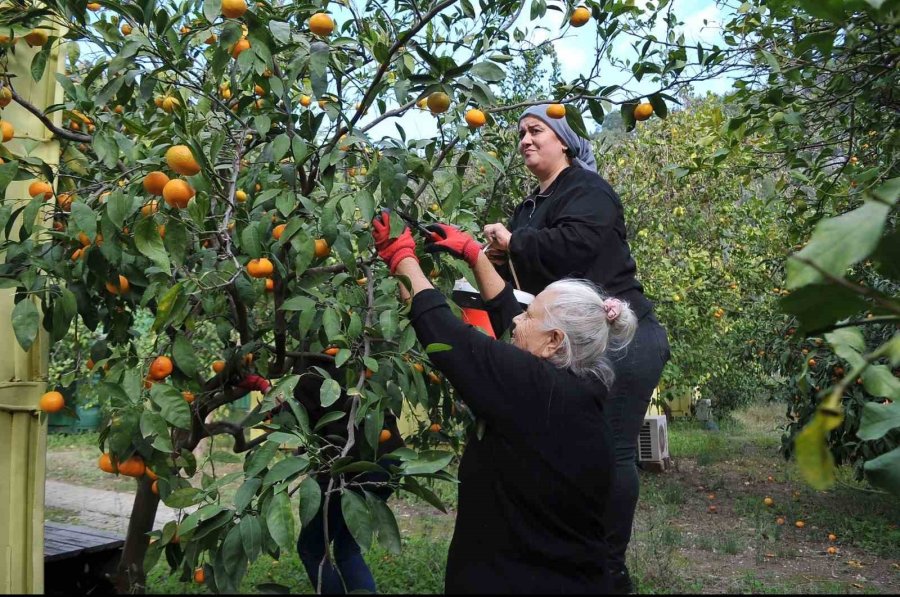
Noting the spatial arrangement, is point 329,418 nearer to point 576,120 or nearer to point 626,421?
point 626,421

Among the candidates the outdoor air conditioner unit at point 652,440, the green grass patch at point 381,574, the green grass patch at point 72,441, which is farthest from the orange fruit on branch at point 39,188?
the green grass patch at point 72,441

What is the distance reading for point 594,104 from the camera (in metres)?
2.32

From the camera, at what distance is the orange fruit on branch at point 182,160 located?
69.0 inches

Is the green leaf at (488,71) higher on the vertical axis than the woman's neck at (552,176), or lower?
higher

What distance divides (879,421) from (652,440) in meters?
6.22

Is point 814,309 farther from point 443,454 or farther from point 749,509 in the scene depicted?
point 749,509

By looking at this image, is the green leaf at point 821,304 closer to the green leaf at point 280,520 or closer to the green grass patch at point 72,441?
Answer: the green leaf at point 280,520

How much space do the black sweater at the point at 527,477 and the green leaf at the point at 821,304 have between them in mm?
788

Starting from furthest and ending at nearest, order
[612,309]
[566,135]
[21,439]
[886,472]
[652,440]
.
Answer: [652,440] → [21,439] → [566,135] → [612,309] → [886,472]

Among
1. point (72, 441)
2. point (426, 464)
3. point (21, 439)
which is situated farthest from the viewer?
point (72, 441)

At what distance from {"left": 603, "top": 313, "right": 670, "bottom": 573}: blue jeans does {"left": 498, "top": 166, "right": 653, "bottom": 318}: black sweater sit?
19 cm

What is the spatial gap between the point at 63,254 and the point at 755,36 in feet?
10.7

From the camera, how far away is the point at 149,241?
176cm

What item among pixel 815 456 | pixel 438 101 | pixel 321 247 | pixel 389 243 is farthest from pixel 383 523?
pixel 815 456
